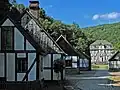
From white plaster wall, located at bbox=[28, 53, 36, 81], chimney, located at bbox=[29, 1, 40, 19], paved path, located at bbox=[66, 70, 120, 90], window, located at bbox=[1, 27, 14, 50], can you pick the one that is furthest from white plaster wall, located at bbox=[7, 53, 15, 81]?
chimney, located at bbox=[29, 1, 40, 19]

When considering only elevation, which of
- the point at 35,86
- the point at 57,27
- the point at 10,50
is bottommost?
the point at 35,86

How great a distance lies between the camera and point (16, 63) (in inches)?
1201

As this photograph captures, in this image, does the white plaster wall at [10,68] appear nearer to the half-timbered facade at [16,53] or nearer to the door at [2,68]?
the half-timbered facade at [16,53]

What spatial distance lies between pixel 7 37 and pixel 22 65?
266cm

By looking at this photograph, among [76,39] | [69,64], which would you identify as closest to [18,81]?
[69,64]

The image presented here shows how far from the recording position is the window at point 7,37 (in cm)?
3052

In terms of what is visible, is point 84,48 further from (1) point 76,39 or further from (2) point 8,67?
(2) point 8,67

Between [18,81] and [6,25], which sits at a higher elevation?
[6,25]

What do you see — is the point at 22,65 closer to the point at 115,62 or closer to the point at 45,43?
the point at 45,43

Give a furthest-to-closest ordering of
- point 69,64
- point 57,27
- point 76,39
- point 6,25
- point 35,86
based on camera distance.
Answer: point 76,39 < point 57,27 < point 69,64 < point 6,25 < point 35,86

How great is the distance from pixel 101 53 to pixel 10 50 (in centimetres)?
14478

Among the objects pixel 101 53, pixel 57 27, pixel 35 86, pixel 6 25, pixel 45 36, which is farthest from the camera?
Answer: pixel 101 53

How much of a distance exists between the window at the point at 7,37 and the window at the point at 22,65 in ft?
4.50

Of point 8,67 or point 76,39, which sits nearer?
point 8,67
